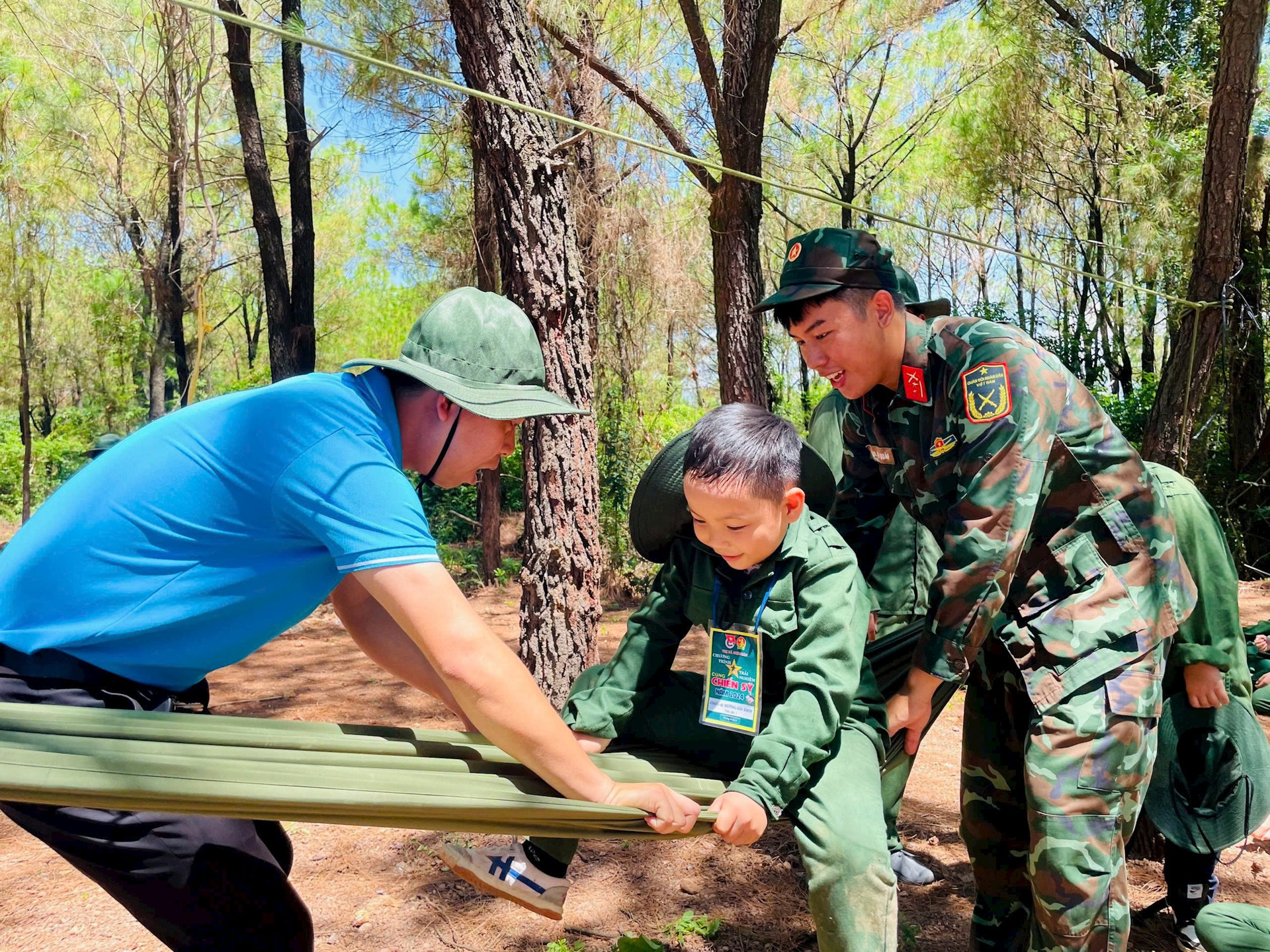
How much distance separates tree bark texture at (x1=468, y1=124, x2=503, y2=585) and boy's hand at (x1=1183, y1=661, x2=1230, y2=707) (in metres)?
5.23

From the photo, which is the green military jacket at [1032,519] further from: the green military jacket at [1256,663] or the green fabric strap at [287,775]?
the green military jacket at [1256,663]

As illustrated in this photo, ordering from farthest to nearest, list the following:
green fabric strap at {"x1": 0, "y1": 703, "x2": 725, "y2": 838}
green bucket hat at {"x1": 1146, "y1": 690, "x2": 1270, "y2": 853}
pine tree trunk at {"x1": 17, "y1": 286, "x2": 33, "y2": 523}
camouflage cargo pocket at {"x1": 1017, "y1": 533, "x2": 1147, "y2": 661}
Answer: pine tree trunk at {"x1": 17, "y1": 286, "x2": 33, "y2": 523} → green bucket hat at {"x1": 1146, "y1": 690, "x2": 1270, "y2": 853} → camouflage cargo pocket at {"x1": 1017, "y1": 533, "x2": 1147, "y2": 661} → green fabric strap at {"x1": 0, "y1": 703, "x2": 725, "y2": 838}

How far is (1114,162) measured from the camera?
14.7 m

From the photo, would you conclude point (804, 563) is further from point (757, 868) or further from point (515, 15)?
point (515, 15)

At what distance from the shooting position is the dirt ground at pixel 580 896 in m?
2.68

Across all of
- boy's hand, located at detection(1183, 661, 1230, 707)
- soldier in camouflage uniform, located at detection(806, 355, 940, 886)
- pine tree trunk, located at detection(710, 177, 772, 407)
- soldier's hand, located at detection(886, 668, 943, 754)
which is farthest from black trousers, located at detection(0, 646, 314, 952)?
pine tree trunk, located at detection(710, 177, 772, 407)

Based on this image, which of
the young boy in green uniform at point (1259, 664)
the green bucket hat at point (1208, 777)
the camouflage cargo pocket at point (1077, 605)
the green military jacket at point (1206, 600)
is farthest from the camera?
the young boy in green uniform at point (1259, 664)

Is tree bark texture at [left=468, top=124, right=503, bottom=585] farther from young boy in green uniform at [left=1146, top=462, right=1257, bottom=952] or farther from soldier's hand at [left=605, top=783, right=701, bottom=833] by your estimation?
soldier's hand at [left=605, top=783, right=701, bottom=833]

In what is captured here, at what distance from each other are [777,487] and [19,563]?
1.25 meters

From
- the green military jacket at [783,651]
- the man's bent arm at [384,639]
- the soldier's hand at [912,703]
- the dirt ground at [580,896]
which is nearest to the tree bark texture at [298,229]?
the dirt ground at [580,896]

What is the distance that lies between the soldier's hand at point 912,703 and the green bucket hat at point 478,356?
84cm

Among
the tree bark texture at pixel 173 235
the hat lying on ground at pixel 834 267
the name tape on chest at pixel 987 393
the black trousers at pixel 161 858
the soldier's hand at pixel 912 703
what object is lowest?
the black trousers at pixel 161 858

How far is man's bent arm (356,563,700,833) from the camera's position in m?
1.40

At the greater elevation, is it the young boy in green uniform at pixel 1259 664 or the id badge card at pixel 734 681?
the id badge card at pixel 734 681
